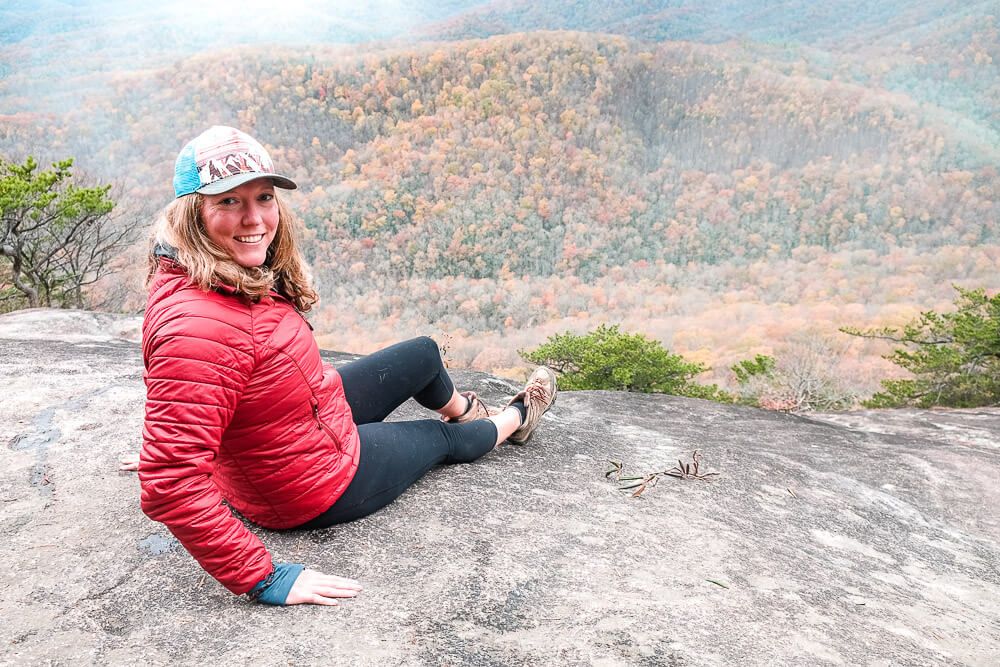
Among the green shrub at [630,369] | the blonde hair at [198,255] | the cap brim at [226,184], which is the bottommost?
the green shrub at [630,369]

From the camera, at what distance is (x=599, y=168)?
34.8 metres

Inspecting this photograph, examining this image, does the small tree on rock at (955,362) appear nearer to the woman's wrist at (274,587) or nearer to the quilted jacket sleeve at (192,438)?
the woman's wrist at (274,587)

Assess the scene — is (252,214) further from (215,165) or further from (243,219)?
(215,165)

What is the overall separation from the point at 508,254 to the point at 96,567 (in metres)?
28.1

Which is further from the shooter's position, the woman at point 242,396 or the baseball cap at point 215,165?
the baseball cap at point 215,165

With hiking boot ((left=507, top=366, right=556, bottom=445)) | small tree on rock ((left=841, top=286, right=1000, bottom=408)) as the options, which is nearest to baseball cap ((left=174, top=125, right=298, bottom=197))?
hiking boot ((left=507, top=366, right=556, bottom=445))

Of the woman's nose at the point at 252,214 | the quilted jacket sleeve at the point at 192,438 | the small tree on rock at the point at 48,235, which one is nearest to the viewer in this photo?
the quilted jacket sleeve at the point at 192,438

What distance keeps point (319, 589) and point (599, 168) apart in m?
34.8

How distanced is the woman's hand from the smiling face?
0.86 meters

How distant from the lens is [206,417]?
61.8 inches

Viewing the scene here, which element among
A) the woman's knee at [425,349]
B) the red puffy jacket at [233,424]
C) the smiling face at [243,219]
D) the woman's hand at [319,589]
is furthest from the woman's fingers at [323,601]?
the woman's knee at [425,349]

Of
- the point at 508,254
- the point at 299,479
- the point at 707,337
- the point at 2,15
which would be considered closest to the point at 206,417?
the point at 299,479

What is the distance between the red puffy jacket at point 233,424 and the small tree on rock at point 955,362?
6657 millimetres

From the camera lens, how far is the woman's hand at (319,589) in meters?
1.72
